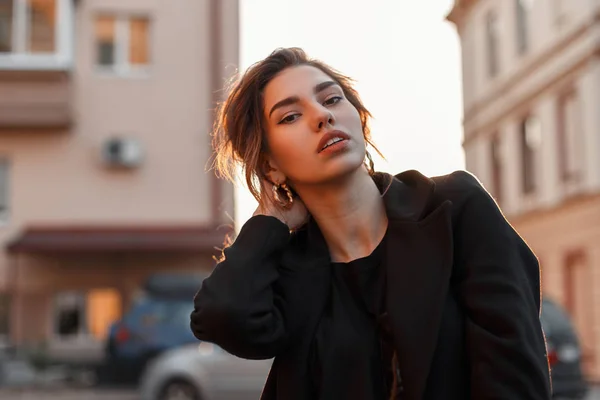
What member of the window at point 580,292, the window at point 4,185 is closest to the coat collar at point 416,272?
the window at point 580,292

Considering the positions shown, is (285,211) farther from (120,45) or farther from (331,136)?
(120,45)

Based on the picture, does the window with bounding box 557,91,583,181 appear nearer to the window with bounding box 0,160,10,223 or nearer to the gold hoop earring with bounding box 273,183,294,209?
the window with bounding box 0,160,10,223

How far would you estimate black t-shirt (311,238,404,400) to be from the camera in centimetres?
211

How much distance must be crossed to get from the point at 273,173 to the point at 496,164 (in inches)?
1051

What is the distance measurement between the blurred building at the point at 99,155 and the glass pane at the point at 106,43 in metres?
0.02

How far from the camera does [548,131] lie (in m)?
23.6

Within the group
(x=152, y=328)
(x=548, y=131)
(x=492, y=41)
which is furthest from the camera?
(x=492, y=41)

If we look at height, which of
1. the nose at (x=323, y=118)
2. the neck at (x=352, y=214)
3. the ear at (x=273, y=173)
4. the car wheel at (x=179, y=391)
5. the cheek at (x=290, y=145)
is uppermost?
the nose at (x=323, y=118)

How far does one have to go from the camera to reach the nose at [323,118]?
222 cm

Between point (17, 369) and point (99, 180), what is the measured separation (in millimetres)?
4735

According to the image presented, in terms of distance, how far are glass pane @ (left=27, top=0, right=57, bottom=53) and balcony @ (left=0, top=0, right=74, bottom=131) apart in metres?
0.02

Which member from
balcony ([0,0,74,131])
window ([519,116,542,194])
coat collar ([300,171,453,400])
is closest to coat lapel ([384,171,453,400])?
coat collar ([300,171,453,400])

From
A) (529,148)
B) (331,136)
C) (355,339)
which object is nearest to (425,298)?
(355,339)

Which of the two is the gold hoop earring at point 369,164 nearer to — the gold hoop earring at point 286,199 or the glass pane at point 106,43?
the gold hoop earring at point 286,199
